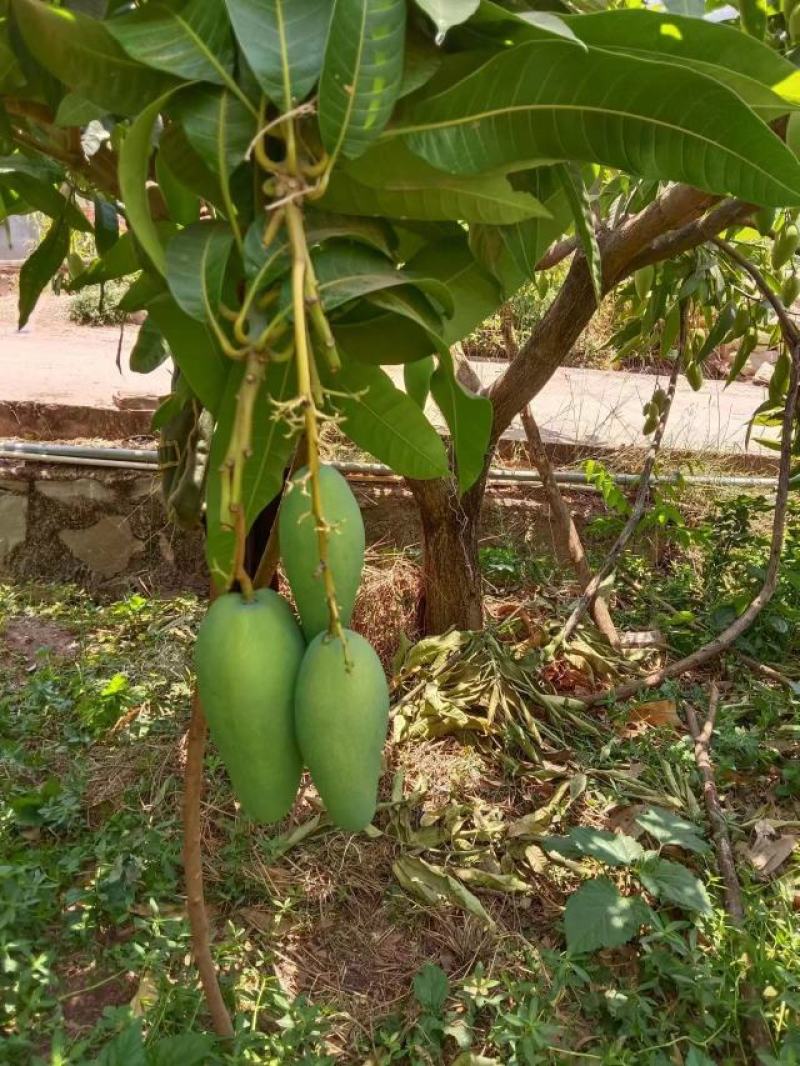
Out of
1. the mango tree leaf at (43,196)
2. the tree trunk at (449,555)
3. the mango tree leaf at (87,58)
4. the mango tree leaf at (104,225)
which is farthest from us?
the tree trunk at (449,555)

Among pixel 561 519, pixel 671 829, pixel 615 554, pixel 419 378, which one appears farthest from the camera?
pixel 561 519

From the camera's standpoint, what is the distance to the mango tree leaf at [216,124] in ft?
1.88

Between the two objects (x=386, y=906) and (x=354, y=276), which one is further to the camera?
(x=386, y=906)

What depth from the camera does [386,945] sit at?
5.99 feet

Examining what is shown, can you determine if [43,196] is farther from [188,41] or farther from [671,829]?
[671,829]

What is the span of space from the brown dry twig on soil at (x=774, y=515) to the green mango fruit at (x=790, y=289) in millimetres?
75

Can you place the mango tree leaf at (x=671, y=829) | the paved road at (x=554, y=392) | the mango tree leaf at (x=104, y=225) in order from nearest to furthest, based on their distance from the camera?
the mango tree leaf at (x=104, y=225) → the mango tree leaf at (x=671, y=829) → the paved road at (x=554, y=392)

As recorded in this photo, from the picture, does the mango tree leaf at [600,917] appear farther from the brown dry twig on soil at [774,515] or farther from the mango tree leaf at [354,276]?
the mango tree leaf at [354,276]

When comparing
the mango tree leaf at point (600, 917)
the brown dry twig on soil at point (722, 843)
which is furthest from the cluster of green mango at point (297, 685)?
the brown dry twig on soil at point (722, 843)

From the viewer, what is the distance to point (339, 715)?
0.57 meters

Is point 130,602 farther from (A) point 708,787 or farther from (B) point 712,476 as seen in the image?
(B) point 712,476

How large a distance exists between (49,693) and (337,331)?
2.17 metres

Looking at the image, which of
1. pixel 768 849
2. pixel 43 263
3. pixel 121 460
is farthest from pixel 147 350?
pixel 121 460

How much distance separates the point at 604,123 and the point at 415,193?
0.13 m
